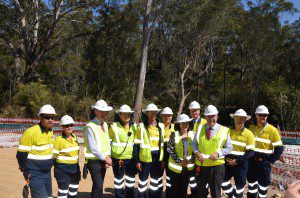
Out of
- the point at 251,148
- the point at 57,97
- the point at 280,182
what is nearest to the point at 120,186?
the point at 251,148

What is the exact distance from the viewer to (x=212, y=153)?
16.3ft

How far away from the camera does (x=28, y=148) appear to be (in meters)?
4.38

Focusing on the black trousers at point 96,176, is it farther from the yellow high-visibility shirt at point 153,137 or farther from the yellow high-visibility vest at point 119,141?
the yellow high-visibility shirt at point 153,137

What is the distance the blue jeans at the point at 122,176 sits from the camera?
5.77 meters

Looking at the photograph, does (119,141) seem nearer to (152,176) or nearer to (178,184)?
(152,176)

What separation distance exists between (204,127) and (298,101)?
21.0 meters

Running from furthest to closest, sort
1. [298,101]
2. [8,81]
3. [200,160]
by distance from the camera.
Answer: [8,81]
[298,101]
[200,160]

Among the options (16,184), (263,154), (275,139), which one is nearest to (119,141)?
(263,154)

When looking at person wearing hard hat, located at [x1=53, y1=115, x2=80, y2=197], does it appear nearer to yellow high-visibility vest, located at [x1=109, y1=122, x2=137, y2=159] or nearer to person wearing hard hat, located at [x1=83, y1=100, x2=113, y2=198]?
person wearing hard hat, located at [x1=83, y1=100, x2=113, y2=198]

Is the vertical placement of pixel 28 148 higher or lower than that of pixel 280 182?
higher

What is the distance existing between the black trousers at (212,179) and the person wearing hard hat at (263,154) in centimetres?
110

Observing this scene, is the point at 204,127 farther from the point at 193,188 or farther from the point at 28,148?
the point at 28,148

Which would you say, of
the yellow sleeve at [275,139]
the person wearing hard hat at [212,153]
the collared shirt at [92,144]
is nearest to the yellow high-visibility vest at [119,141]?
the collared shirt at [92,144]

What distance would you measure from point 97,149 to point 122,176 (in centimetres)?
114
